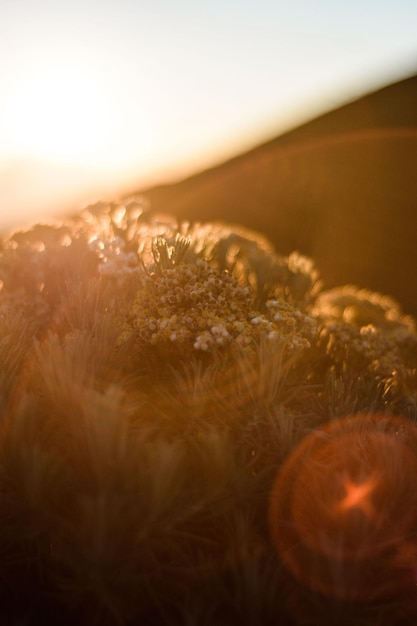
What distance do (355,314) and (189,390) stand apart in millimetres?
1068

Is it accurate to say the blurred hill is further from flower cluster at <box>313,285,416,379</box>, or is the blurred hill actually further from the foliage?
the foliage

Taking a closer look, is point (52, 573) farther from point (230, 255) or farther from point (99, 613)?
point (230, 255)

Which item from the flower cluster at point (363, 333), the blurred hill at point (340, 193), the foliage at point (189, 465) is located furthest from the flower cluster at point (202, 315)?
the blurred hill at point (340, 193)

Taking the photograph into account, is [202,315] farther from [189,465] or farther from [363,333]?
[363,333]

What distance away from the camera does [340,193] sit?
5.88m

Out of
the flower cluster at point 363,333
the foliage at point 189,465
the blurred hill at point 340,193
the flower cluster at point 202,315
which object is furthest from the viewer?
the blurred hill at point 340,193

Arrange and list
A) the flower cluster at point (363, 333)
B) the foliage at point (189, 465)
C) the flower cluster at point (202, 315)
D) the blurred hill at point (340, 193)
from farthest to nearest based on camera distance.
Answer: the blurred hill at point (340, 193)
the flower cluster at point (363, 333)
the flower cluster at point (202, 315)
the foliage at point (189, 465)

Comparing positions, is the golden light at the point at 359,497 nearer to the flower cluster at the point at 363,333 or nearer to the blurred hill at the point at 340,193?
the flower cluster at the point at 363,333

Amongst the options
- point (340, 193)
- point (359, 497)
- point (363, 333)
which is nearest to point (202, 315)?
point (359, 497)

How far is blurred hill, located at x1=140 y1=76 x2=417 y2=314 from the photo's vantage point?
5.39 metres

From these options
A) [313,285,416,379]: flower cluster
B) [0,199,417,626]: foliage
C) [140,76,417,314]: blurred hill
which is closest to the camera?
[0,199,417,626]: foliage

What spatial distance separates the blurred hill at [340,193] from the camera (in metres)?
5.39

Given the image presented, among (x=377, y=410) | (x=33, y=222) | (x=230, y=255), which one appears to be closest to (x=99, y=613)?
(x=377, y=410)

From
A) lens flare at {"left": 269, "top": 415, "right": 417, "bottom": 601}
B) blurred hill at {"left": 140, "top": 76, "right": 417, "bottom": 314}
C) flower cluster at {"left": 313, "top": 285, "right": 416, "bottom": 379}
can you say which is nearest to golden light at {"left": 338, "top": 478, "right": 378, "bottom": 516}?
lens flare at {"left": 269, "top": 415, "right": 417, "bottom": 601}
